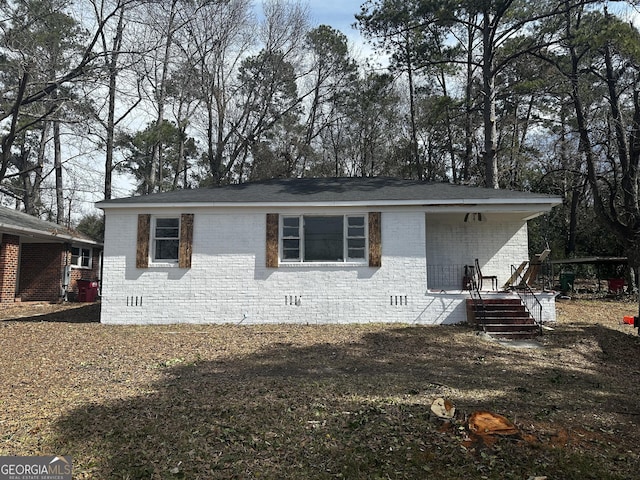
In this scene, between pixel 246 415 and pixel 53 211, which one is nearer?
pixel 246 415

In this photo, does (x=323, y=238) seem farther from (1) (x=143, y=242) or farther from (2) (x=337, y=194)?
(1) (x=143, y=242)

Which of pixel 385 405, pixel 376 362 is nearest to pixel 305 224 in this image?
pixel 376 362

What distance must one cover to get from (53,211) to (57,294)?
59.4 feet

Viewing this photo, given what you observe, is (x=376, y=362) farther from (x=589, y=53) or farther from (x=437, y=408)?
(x=589, y=53)

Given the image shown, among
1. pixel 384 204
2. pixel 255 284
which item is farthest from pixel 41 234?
pixel 384 204

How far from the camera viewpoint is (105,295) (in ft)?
38.2

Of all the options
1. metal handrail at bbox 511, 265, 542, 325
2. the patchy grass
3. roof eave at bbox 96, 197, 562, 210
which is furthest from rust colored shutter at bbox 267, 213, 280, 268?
metal handrail at bbox 511, 265, 542, 325

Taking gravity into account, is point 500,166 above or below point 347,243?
above

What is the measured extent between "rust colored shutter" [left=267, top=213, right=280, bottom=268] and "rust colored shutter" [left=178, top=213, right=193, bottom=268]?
2042 mm

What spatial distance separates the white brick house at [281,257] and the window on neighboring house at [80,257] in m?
9.47

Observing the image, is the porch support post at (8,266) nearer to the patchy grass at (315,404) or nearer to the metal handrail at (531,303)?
the patchy grass at (315,404)

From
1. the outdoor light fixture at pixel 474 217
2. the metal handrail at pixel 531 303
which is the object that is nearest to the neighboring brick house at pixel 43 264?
the outdoor light fixture at pixel 474 217

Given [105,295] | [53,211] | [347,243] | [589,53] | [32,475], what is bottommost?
[32,475]

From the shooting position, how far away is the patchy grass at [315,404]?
12.6ft
